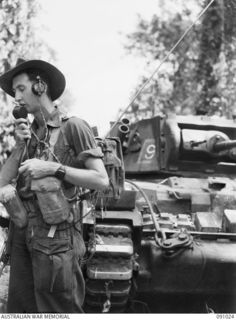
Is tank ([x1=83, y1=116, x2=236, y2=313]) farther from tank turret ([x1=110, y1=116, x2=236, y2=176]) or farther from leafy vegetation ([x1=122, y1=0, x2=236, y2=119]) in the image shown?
leafy vegetation ([x1=122, y1=0, x2=236, y2=119])

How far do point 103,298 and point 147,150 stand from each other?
3.24 meters

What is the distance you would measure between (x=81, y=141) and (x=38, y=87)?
0.48m

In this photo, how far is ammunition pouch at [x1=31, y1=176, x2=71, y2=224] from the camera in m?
3.48

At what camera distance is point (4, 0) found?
819 cm

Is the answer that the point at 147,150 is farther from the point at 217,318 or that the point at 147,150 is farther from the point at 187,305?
the point at 217,318

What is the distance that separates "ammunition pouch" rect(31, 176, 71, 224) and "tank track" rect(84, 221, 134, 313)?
1309 mm

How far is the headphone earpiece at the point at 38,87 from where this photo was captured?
3.68m

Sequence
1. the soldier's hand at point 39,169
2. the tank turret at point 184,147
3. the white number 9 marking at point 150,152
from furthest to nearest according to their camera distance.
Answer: the white number 9 marking at point 150,152, the tank turret at point 184,147, the soldier's hand at point 39,169

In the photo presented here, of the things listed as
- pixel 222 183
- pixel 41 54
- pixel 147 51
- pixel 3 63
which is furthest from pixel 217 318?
pixel 147 51

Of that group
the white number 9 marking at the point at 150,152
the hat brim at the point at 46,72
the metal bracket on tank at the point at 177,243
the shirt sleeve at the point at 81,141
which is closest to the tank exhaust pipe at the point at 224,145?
the white number 9 marking at the point at 150,152

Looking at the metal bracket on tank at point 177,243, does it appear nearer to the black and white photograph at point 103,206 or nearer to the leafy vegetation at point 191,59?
the black and white photograph at point 103,206

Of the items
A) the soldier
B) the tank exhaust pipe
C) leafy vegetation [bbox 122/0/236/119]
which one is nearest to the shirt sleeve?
the soldier

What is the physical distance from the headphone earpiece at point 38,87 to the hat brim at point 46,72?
127 mm

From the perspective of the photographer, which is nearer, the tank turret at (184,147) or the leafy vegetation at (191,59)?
the tank turret at (184,147)
